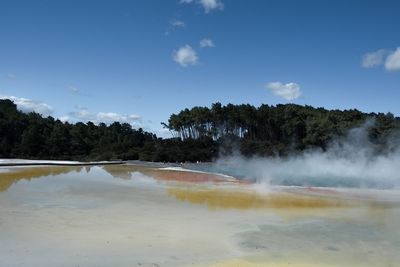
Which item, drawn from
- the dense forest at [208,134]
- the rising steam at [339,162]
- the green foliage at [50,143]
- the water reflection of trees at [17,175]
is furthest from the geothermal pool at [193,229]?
the green foliage at [50,143]

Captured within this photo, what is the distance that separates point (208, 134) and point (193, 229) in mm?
63964

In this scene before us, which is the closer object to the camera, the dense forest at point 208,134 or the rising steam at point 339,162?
the rising steam at point 339,162

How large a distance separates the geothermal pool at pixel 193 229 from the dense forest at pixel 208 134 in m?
33.8

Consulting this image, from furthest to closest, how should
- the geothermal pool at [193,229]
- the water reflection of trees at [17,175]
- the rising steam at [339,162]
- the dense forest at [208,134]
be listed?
the dense forest at [208,134]
the rising steam at [339,162]
the water reflection of trees at [17,175]
the geothermal pool at [193,229]

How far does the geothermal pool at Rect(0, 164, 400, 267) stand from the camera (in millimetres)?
8469

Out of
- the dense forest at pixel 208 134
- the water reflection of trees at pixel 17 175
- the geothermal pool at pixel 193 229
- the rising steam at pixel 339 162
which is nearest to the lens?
the geothermal pool at pixel 193 229

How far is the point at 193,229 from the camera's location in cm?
1122

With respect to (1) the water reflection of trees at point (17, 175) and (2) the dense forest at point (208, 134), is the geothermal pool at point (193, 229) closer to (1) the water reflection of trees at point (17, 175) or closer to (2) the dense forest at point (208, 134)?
(1) the water reflection of trees at point (17, 175)

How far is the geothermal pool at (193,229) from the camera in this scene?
8469 mm

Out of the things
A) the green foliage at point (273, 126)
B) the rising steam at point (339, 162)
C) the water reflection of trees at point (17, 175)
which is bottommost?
the water reflection of trees at point (17, 175)

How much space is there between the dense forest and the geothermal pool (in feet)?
111

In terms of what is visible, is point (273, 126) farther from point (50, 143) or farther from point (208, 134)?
point (50, 143)

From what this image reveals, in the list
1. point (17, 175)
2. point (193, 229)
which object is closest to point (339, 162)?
point (17, 175)

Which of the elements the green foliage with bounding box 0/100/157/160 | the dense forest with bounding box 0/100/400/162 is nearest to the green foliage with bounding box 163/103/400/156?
the dense forest with bounding box 0/100/400/162
